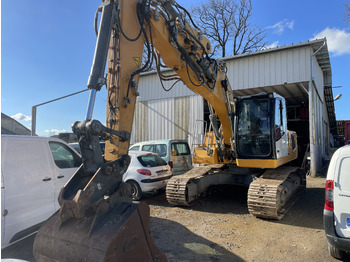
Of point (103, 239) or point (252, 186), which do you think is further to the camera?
point (252, 186)

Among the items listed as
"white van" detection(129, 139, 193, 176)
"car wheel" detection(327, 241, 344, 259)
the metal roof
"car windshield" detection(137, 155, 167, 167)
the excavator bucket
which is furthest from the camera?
the metal roof

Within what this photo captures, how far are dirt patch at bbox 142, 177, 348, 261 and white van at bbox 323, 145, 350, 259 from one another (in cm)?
66

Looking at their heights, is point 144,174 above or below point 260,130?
below

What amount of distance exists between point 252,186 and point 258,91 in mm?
9302

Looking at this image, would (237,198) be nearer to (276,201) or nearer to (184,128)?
(276,201)

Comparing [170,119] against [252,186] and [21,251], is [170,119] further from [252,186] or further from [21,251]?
[21,251]

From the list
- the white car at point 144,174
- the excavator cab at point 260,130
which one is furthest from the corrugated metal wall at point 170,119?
the excavator cab at point 260,130

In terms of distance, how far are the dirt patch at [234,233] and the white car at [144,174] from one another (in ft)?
1.67

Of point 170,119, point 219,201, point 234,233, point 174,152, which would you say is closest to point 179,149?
point 174,152

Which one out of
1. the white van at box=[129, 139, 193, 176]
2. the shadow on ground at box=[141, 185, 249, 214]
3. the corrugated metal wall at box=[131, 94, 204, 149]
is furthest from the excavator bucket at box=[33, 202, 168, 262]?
the corrugated metal wall at box=[131, 94, 204, 149]

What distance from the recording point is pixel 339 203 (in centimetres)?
359

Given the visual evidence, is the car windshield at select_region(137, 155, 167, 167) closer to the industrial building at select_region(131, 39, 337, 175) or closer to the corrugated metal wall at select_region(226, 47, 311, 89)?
the industrial building at select_region(131, 39, 337, 175)

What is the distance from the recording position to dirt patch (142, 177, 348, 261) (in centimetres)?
412

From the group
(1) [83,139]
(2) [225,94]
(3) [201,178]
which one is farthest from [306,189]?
(1) [83,139]
